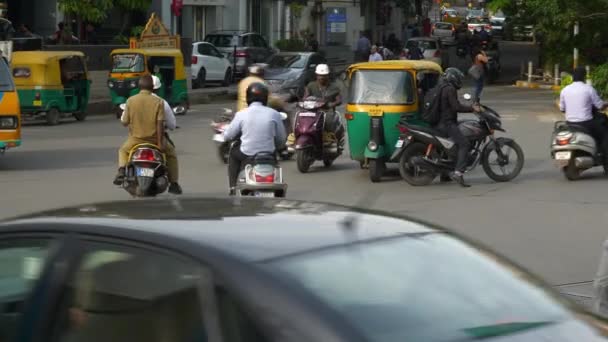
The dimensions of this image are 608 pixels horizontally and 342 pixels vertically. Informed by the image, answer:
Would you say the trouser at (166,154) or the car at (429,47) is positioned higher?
the trouser at (166,154)

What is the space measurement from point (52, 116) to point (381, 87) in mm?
11490

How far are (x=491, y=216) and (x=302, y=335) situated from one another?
11026mm

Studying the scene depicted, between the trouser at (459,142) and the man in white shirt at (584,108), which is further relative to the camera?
the man in white shirt at (584,108)

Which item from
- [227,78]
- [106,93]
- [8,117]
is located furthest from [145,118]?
[227,78]

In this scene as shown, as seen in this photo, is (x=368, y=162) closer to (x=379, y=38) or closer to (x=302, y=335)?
(x=302, y=335)

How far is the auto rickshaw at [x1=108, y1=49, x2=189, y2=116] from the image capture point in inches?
1145

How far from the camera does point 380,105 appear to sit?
1762cm

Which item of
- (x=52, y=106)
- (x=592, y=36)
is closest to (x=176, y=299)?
(x=52, y=106)

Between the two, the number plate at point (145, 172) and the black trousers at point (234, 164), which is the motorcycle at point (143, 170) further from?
the black trousers at point (234, 164)

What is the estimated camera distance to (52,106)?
2680 cm

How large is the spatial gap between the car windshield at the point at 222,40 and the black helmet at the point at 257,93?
29799 millimetres

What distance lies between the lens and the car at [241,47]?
4147cm

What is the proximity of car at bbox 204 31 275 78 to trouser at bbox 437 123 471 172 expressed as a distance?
79.8ft

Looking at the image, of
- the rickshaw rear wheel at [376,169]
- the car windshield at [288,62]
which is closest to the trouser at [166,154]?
the rickshaw rear wheel at [376,169]
